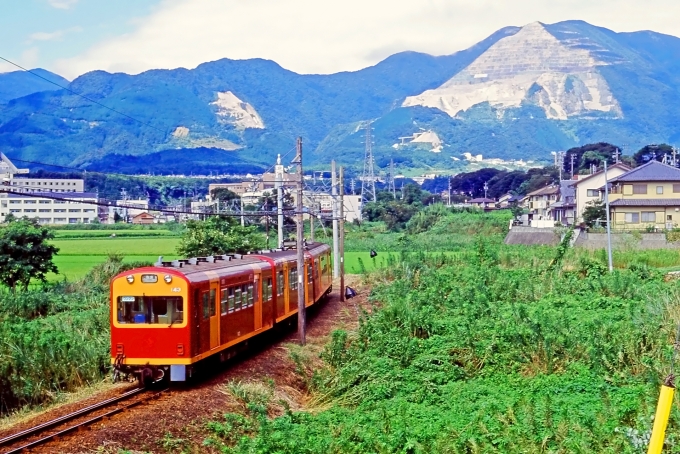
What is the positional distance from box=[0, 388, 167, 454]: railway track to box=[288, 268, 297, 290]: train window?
8417 mm

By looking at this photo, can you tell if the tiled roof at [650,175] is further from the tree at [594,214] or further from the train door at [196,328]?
the train door at [196,328]

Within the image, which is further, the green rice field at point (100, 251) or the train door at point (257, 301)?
the green rice field at point (100, 251)

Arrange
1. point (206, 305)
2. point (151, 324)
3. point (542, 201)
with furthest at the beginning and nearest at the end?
point (542, 201) < point (206, 305) < point (151, 324)

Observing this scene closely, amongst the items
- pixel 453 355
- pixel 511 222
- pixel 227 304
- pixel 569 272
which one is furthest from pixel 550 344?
pixel 511 222

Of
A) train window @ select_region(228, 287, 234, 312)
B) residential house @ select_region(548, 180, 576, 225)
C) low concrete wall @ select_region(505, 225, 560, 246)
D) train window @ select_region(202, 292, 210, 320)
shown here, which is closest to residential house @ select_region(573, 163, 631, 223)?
residential house @ select_region(548, 180, 576, 225)

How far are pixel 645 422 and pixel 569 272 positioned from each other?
22328 millimetres

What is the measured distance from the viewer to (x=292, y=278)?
23.3m

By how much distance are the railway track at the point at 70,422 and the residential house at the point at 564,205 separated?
2114 inches

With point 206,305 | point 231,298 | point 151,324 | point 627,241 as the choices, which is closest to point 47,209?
point 627,241

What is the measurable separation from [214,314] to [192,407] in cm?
309

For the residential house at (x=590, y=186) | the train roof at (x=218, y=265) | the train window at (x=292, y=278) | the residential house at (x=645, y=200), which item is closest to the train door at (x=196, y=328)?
the train roof at (x=218, y=265)

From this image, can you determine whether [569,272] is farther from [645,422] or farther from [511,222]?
[511,222]

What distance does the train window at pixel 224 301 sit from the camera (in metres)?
16.7

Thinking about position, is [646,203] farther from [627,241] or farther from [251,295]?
[251,295]
